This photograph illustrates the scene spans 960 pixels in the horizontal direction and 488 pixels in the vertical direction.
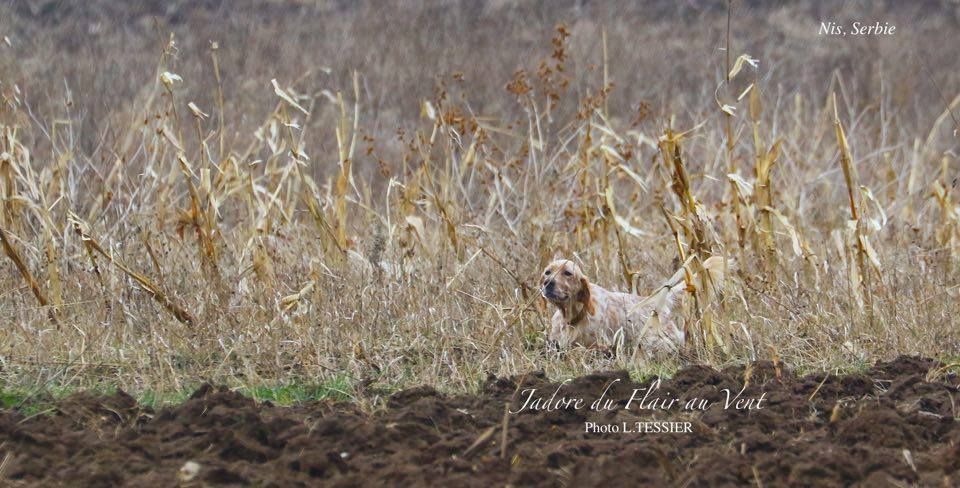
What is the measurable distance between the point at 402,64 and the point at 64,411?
12440mm

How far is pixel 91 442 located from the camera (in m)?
3.97

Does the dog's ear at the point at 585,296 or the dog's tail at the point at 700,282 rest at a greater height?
the dog's tail at the point at 700,282

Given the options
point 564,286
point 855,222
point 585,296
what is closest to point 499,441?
point 564,286

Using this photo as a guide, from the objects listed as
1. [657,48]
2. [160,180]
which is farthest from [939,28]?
[160,180]

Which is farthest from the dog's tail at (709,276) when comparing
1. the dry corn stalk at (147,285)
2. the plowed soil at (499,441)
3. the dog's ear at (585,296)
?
the dry corn stalk at (147,285)

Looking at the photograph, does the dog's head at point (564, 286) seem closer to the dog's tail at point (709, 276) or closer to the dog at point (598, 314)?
the dog at point (598, 314)

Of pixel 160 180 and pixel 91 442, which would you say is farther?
pixel 160 180

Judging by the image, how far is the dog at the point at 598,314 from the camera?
5.88 meters

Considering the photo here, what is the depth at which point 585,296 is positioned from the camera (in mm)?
6082

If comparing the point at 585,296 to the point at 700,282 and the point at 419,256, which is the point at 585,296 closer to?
the point at 700,282

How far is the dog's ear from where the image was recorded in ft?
19.8

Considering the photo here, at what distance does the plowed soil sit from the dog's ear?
4.17ft

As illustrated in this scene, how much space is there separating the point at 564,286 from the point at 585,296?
15cm

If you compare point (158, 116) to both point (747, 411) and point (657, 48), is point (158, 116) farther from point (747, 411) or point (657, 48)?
point (657, 48)
